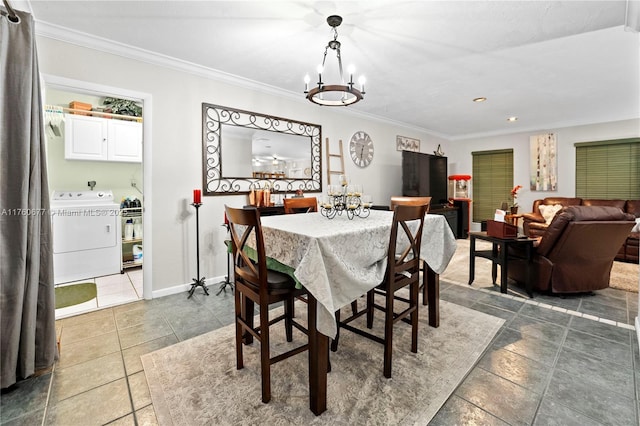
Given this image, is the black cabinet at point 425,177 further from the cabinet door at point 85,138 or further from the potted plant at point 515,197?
the cabinet door at point 85,138

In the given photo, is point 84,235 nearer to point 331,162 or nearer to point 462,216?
point 331,162

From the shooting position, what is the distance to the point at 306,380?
167 centimetres

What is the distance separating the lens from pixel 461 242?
19.7 feet

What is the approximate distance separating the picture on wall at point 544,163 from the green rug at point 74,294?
766 centimetres

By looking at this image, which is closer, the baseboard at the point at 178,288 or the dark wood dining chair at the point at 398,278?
the dark wood dining chair at the point at 398,278

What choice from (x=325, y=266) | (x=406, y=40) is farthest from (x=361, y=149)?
(x=325, y=266)

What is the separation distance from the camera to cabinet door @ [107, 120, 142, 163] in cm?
378

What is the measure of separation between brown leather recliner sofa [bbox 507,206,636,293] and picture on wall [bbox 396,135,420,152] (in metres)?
3.41

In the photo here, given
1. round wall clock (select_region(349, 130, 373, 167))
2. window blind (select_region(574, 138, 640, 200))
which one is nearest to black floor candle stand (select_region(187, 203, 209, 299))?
round wall clock (select_region(349, 130, 373, 167))

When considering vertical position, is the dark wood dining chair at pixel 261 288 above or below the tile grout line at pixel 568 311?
above

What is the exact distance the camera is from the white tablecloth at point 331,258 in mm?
1363

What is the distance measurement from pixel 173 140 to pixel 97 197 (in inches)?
70.4

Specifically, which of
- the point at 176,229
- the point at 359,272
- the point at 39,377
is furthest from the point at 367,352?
the point at 176,229

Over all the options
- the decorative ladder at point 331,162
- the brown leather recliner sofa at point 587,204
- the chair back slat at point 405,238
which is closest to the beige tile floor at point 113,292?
the chair back slat at point 405,238
